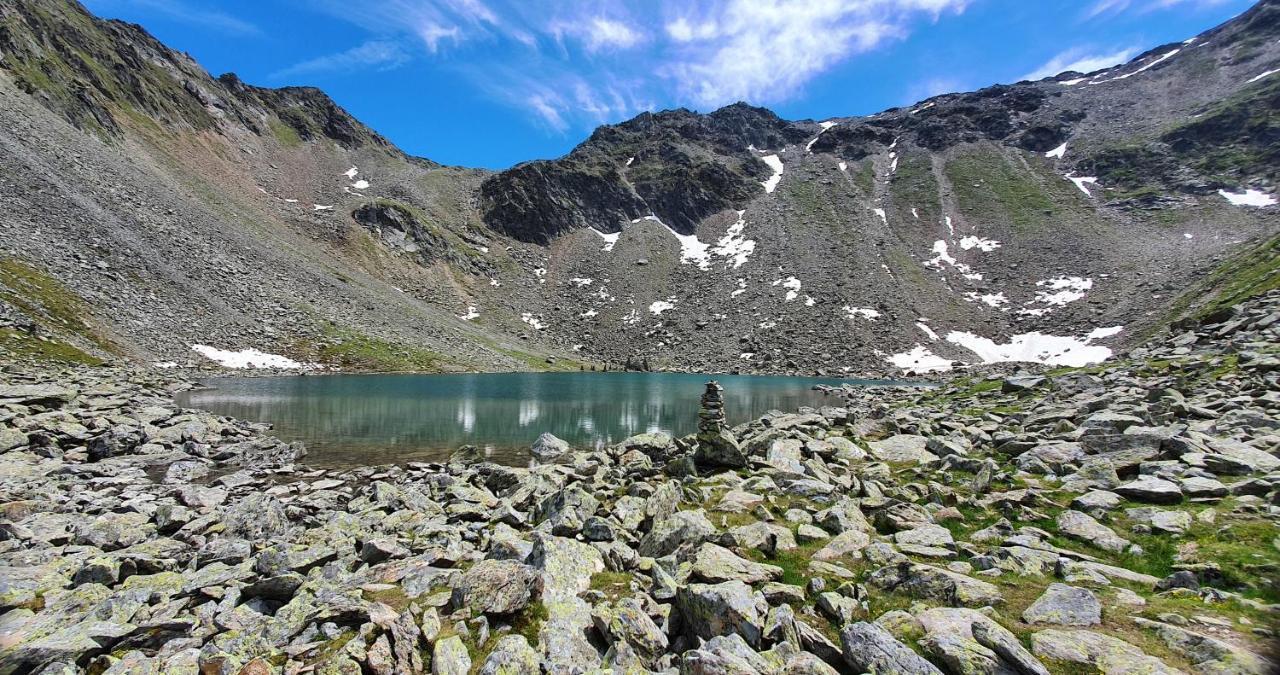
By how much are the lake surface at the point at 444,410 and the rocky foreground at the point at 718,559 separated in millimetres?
9038

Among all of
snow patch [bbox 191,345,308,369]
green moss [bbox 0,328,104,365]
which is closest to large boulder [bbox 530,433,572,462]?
green moss [bbox 0,328,104,365]

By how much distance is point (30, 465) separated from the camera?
18484 mm

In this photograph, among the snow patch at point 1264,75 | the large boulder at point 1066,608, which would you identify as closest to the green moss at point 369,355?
the large boulder at point 1066,608

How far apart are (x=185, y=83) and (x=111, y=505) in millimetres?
181588

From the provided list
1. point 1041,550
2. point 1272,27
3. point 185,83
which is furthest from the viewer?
point 1272,27

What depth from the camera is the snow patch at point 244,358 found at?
60094 millimetres

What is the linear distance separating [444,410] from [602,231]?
5391 inches

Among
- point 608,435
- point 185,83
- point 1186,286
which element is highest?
point 185,83

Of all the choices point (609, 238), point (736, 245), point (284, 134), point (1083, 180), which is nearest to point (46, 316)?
point (609, 238)

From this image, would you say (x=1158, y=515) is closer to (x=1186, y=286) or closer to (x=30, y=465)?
(x=30, y=465)

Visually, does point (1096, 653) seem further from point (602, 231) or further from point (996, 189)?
point (996, 189)

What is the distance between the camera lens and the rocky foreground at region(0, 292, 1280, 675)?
6637 millimetres

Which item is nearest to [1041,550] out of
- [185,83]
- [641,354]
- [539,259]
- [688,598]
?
[688,598]

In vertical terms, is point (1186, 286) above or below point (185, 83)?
below
